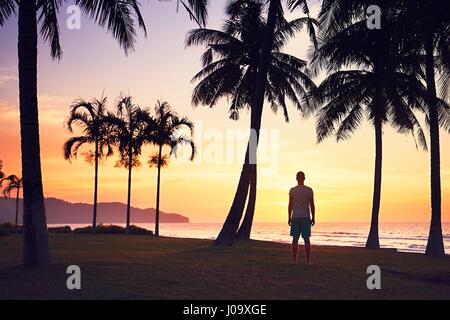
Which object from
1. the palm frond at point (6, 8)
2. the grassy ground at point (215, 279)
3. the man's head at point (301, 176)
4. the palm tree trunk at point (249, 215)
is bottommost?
the grassy ground at point (215, 279)

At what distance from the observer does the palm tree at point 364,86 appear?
2408 cm

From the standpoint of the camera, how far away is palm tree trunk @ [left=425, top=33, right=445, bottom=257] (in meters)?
20.5

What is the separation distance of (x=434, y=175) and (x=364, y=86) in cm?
719

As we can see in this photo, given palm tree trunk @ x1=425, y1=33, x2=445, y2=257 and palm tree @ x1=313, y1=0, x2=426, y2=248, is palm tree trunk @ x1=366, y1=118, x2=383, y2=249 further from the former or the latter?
palm tree trunk @ x1=425, y1=33, x2=445, y2=257

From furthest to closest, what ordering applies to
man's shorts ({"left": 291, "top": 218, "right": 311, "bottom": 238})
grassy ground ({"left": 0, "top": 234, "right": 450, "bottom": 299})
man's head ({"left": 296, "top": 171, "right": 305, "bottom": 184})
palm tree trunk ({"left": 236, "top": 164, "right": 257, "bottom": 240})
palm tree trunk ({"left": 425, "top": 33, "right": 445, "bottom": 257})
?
1. palm tree trunk ({"left": 236, "top": 164, "right": 257, "bottom": 240})
2. palm tree trunk ({"left": 425, "top": 33, "right": 445, "bottom": 257})
3. man's head ({"left": 296, "top": 171, "right": 305, "bottom": 184})
4. man's shorts ({"left": 291, "top": 218, "right": 311, "bottom": 238})
5. grassy ground ({"left": 0, "top": 234, "right": 450, "bottom": 299})

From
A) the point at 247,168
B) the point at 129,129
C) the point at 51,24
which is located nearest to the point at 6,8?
the point at 51,24

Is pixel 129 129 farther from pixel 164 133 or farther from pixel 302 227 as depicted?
pixel 302 227

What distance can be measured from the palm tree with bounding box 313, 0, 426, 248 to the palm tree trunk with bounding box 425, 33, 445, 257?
1586 millimetres

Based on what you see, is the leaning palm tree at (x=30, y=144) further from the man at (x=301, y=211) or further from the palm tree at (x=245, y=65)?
the palm tree at (x=245, y=65)

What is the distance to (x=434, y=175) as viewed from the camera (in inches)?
811

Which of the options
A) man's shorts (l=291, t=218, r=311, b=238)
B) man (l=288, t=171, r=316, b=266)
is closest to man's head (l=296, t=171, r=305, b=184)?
man (l=288, t=171, r=316, b=266)

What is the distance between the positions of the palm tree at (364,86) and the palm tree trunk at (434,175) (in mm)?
1586

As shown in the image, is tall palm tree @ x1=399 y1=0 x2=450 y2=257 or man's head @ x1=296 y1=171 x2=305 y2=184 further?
tall palm tree @ x1=399 y1=0 x2=450 y2=257

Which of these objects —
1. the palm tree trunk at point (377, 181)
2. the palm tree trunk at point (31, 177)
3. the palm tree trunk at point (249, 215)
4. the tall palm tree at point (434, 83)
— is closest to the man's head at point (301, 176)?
the palm tree trunk at point (31, 177)
